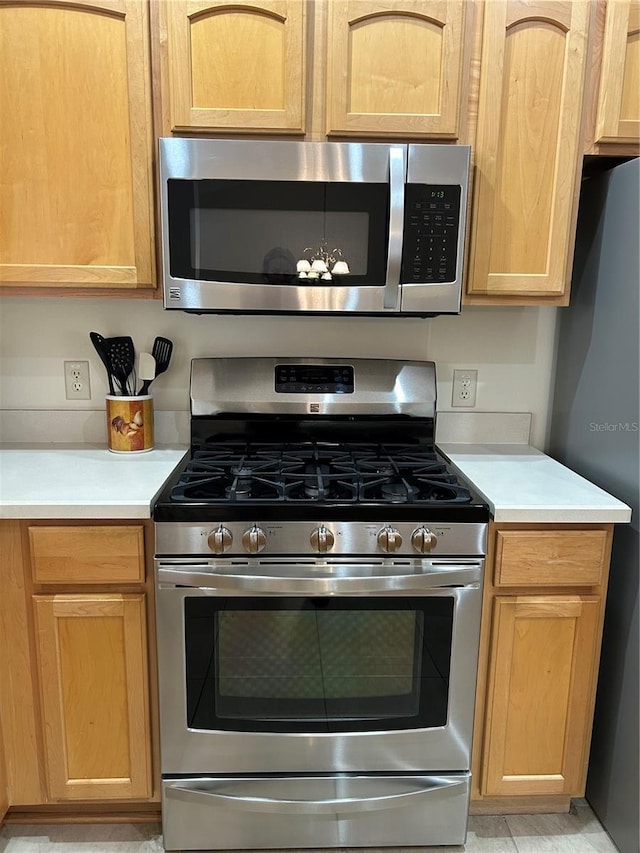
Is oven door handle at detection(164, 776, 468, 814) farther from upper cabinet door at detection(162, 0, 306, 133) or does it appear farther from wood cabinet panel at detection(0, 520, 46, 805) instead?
upper cabinet door at detection(162, 0, 306, 133)

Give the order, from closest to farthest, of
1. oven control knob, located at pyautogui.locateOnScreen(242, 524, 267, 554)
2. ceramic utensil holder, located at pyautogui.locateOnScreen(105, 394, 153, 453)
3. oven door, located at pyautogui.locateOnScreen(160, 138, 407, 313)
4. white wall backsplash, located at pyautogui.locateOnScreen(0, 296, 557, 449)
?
oven control knob, located at pyautogui.locateOnScreen(242, 524, 267, 554)
oven door, located at pyautogui.locateOnScreen(160, 138, 407, 313)
ceramic utensil holder, located at pyautogui.locateOnScreen(105, 394, 153, 453)
white wall backsplash, located at pyautogui.locateOnScreen(0, 296, 557, 449)

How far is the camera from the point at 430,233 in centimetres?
146

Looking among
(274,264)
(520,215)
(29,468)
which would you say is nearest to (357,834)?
(29,468)

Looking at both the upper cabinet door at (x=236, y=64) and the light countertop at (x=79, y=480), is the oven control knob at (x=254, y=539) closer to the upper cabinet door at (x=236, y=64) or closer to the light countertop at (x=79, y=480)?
the light countertop at (x=79, y=480)

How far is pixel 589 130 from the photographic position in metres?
1.48

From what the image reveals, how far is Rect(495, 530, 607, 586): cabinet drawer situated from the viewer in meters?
1.37

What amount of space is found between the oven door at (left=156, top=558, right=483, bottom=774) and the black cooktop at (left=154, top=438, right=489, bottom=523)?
12cm

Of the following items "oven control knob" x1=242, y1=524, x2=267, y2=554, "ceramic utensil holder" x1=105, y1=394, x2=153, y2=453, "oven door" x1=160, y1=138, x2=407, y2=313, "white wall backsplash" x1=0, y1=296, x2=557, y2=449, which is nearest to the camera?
"oven control knob" x1=242, y1=524, x2=267, y2=554

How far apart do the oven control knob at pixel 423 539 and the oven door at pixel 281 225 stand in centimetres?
56

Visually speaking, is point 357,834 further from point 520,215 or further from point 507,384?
point 520,215

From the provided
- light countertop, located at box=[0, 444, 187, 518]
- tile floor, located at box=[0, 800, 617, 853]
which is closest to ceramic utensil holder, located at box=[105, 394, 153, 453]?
light countertop, located at box=[0, 444, 187, 518]

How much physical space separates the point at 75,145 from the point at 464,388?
1.30 meters

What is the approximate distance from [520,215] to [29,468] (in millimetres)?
1455

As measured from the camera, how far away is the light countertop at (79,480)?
1314 mm
